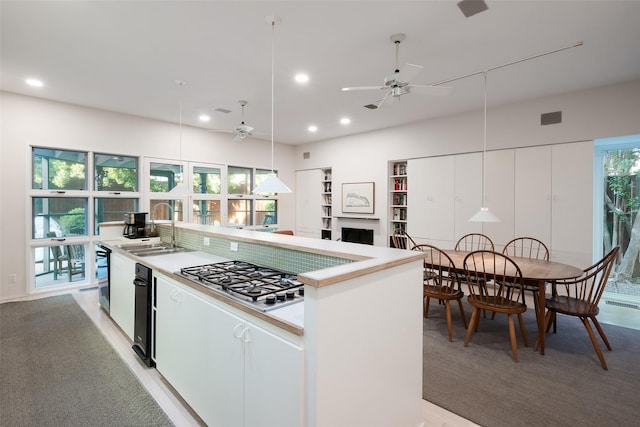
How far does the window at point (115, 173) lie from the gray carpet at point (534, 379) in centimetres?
535

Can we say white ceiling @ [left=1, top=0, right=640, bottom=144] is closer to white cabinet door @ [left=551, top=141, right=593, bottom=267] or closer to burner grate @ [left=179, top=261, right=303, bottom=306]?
white cabinet door @ [left=551, top=141, right=593, bottom=267]

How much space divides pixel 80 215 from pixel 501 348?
6122mm

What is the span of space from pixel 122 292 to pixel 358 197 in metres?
4.73

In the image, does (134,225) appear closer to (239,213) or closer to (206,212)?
(206,212)

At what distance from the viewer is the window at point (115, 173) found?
5.12 meters

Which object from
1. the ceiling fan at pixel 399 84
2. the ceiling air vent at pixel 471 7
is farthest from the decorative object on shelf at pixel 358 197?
the ceiling air vent at pixel 471 7

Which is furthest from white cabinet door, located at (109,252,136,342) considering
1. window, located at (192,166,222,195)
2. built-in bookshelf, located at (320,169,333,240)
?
built-in bookshelf, located at (320,169,333,240)

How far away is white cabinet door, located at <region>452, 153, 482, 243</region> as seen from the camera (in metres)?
5.07

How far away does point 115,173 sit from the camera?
5.30 metres

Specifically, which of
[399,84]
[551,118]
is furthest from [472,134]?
[399,84]

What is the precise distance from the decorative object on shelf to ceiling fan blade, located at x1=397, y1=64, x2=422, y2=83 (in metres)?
3.85

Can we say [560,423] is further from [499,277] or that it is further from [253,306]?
[253,306]

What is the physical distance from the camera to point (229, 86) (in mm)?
4047

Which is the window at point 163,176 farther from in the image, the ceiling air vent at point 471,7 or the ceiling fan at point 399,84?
the ceiling air vent at point 471,7
